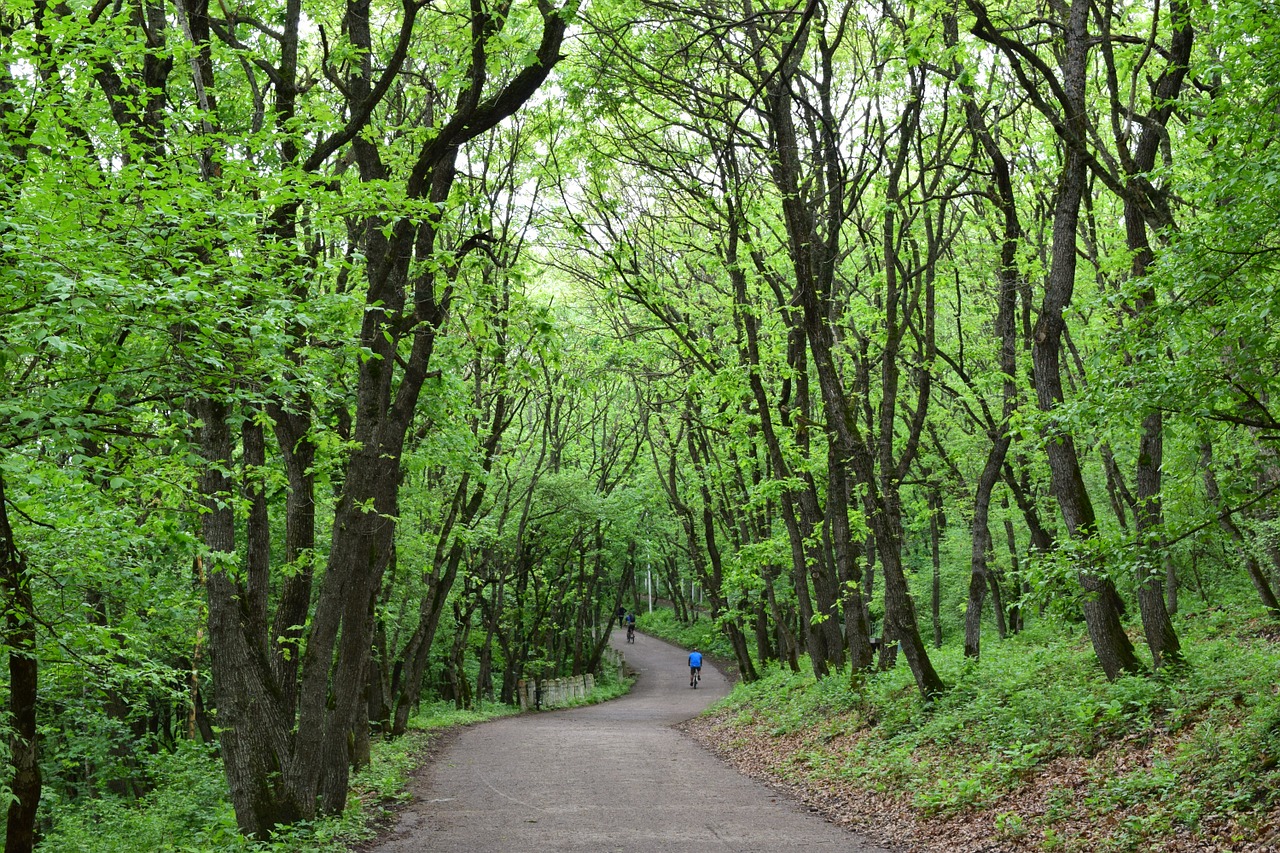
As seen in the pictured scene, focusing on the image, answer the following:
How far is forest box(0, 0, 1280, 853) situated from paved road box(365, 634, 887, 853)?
162cm

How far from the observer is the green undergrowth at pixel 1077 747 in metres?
6.79

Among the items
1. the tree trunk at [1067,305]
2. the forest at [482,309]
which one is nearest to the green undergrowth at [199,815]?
the forest at [482,309]

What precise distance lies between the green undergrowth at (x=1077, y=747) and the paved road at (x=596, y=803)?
133 cm

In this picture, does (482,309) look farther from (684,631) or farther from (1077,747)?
(684,631)

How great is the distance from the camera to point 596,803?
11.3 meters

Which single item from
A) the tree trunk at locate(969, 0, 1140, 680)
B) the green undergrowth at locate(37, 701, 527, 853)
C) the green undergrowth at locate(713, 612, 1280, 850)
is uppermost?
the tree trunk at locate(969, 0, 1140, 680)

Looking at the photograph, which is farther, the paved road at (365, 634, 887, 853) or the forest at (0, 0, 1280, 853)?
the paved road at (365, 634, 887, 853)

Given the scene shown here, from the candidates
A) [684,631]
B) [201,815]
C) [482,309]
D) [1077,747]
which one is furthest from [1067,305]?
[684,631]

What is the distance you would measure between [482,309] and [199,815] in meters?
8.85

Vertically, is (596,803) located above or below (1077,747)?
below

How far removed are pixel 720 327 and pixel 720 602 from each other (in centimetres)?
1313

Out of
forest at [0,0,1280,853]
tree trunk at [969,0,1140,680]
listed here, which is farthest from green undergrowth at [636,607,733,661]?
tree trunk at [969,0,1140,680]

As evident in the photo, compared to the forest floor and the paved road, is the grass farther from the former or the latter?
the forest floor

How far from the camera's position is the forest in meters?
6.12
